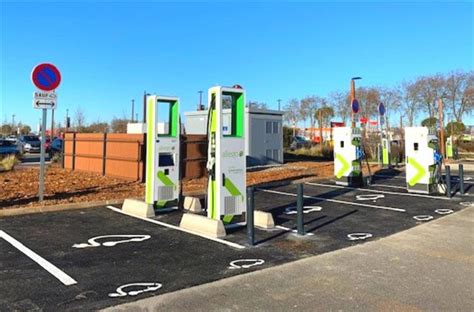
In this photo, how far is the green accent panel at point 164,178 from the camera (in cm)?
855

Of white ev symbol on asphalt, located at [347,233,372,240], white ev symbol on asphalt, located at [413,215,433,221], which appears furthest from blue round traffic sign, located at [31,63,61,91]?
white ev symbol on asphalt, located at [413,215,433,221]

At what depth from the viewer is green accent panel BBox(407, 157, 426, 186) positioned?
1188 cm

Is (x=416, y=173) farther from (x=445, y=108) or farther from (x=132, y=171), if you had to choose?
(x=445, y=108)

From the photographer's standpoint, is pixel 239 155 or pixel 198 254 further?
pixel 239 155

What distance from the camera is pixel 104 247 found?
605 centimetres

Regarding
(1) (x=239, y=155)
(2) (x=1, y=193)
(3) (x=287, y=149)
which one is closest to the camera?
(1) (x=239, y=155)

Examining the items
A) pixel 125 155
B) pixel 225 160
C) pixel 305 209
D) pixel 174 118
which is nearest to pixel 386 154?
pixel 305 209

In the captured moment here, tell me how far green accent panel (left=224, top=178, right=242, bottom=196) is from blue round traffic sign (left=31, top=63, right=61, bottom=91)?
4.90 metres

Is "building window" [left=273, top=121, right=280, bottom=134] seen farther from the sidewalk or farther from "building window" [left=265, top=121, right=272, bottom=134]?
the sidewalk

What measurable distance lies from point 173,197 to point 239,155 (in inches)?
91.2

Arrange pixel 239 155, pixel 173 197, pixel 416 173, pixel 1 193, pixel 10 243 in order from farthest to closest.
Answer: pixel 416 173 → pixel 1 193 → pixel 173 197 → pixel 239 155 → pixel 10 243

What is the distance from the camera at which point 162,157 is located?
861 centimetres

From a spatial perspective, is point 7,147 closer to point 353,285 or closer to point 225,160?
point 225,160

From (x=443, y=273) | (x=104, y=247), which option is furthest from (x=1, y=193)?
(x=443, y=273)
